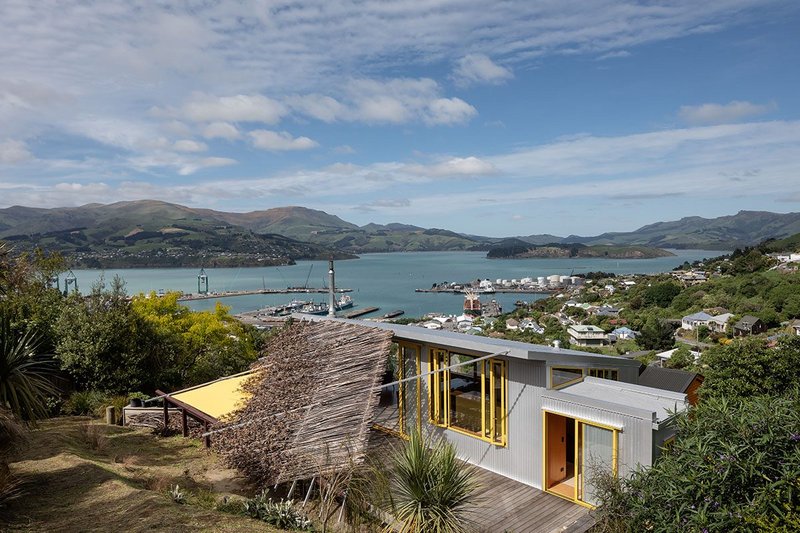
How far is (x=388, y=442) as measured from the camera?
8.67 meters

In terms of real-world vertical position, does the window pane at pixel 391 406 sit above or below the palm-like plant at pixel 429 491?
below

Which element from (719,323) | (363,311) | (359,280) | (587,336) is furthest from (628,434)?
(359,280)

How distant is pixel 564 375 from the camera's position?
7527 mm

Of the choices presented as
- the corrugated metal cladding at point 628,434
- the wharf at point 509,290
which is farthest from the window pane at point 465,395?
the wharf at point 509,290

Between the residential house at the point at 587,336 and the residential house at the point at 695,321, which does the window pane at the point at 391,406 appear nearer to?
the residential house at the point at 587,336

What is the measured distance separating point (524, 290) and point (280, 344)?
122192 mm

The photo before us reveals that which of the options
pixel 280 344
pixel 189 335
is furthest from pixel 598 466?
pixel 189 335

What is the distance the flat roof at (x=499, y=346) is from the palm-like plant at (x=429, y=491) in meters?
2.29

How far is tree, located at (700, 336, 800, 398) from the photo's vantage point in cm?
928

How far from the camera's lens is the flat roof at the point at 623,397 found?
20.4 feet

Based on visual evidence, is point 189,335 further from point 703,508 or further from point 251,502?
point 703,508

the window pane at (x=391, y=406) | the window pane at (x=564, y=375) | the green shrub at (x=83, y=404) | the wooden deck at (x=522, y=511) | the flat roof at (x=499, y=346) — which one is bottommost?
the green shrub at (x=83, y=404)

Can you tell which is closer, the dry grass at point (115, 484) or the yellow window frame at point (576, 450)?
the dry grass at point (115, 484)

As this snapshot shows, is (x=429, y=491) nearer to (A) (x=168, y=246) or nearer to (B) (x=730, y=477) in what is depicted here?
(B) (x=730, y=477)
